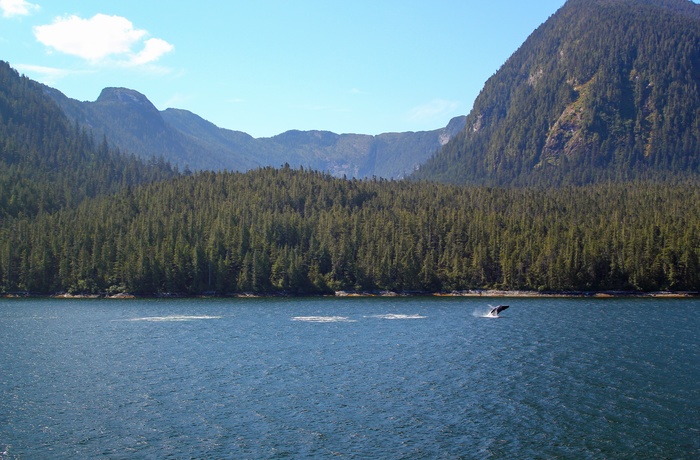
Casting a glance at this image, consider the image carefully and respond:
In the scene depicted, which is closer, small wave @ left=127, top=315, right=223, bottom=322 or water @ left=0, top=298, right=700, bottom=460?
water @ left=0, top=298, right=700, bottom=460

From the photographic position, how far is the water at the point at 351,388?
5228 centimetres

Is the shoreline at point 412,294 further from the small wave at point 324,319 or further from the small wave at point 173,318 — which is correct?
the small wave at point 324,319

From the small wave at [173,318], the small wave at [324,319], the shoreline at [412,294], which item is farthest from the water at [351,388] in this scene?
the shoreline at [412,294]

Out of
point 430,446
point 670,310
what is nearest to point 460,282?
point 670,310

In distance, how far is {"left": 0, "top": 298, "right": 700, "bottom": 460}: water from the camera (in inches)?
2058

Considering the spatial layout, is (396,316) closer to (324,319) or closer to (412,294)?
(324,319)

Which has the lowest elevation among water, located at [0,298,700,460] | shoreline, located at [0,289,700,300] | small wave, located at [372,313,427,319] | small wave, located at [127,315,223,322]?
water, located at [0,298,700,460]

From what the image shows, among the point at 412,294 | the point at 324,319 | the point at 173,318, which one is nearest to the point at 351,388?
the point at 324,319

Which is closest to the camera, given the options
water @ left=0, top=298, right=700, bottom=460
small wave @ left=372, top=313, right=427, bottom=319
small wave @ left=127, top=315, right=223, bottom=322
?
water @ left=0, top=298, right=700, bottom=460

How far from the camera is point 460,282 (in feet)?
625

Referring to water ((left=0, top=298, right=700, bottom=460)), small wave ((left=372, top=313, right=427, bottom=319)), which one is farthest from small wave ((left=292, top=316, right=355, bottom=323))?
small wave ((left=372, top=313, right=427, bottom=319))

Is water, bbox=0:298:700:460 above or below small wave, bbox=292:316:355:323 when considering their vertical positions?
below

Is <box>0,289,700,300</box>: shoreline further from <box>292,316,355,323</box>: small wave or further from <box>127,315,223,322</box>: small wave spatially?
<box>292,316,355,323</box>: small wave

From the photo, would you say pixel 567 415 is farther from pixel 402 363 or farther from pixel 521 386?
pixel 402 363
